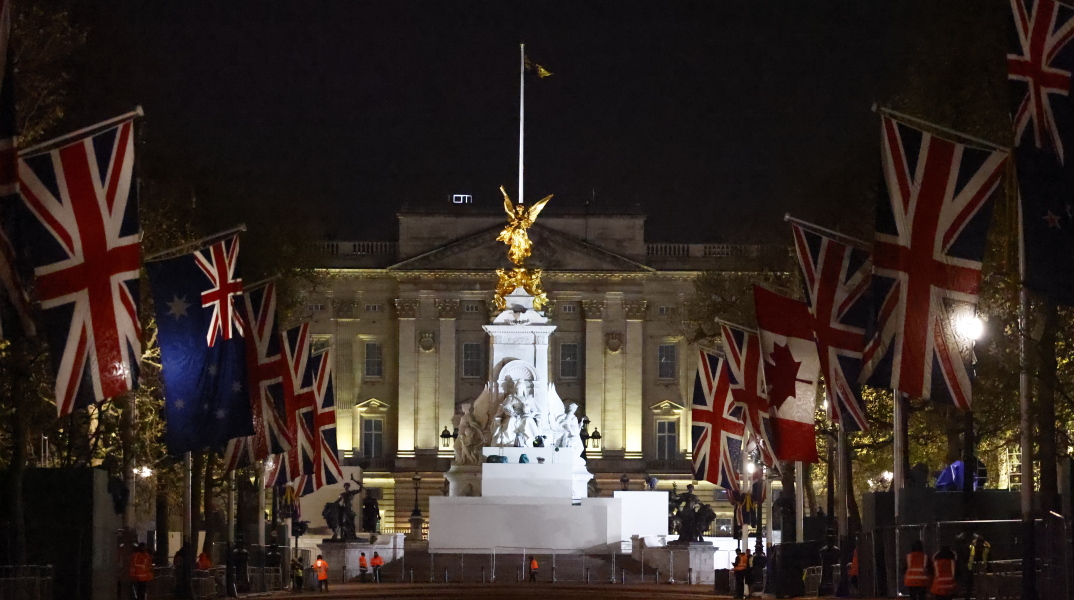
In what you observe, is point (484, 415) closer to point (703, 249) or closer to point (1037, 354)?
point (1037, 354)

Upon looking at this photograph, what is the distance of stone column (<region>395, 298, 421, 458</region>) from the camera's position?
380ft

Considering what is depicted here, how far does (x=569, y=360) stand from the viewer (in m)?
119

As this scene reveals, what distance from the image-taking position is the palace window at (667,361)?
389 ft

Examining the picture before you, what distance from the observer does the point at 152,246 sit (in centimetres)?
4522

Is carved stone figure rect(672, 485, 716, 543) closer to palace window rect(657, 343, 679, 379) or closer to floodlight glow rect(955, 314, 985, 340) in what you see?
floodlight glow rect(955, 314, 985, 340)

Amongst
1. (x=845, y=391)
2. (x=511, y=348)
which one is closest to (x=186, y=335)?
(x=845, y=391)

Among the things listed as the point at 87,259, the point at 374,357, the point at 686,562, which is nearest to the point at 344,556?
the point at 686,562

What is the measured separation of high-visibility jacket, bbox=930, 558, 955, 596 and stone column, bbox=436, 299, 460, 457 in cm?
8954

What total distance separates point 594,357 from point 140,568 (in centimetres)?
8367

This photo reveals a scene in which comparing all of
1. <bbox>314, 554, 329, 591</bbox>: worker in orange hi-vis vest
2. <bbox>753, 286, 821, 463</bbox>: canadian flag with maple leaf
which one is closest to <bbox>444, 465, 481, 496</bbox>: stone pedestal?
<bbox>314, 554, 329, 591</bbox>: worker in orange hi-vis vest

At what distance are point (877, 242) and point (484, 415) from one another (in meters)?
43.7

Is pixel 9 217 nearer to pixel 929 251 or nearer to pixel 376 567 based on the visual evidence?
pixel 929 251

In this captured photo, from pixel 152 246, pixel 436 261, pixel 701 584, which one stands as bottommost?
pixel 701 584

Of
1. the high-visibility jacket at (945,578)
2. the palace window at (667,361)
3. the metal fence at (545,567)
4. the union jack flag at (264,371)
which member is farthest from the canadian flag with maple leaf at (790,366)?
the palace window at (667,361)
